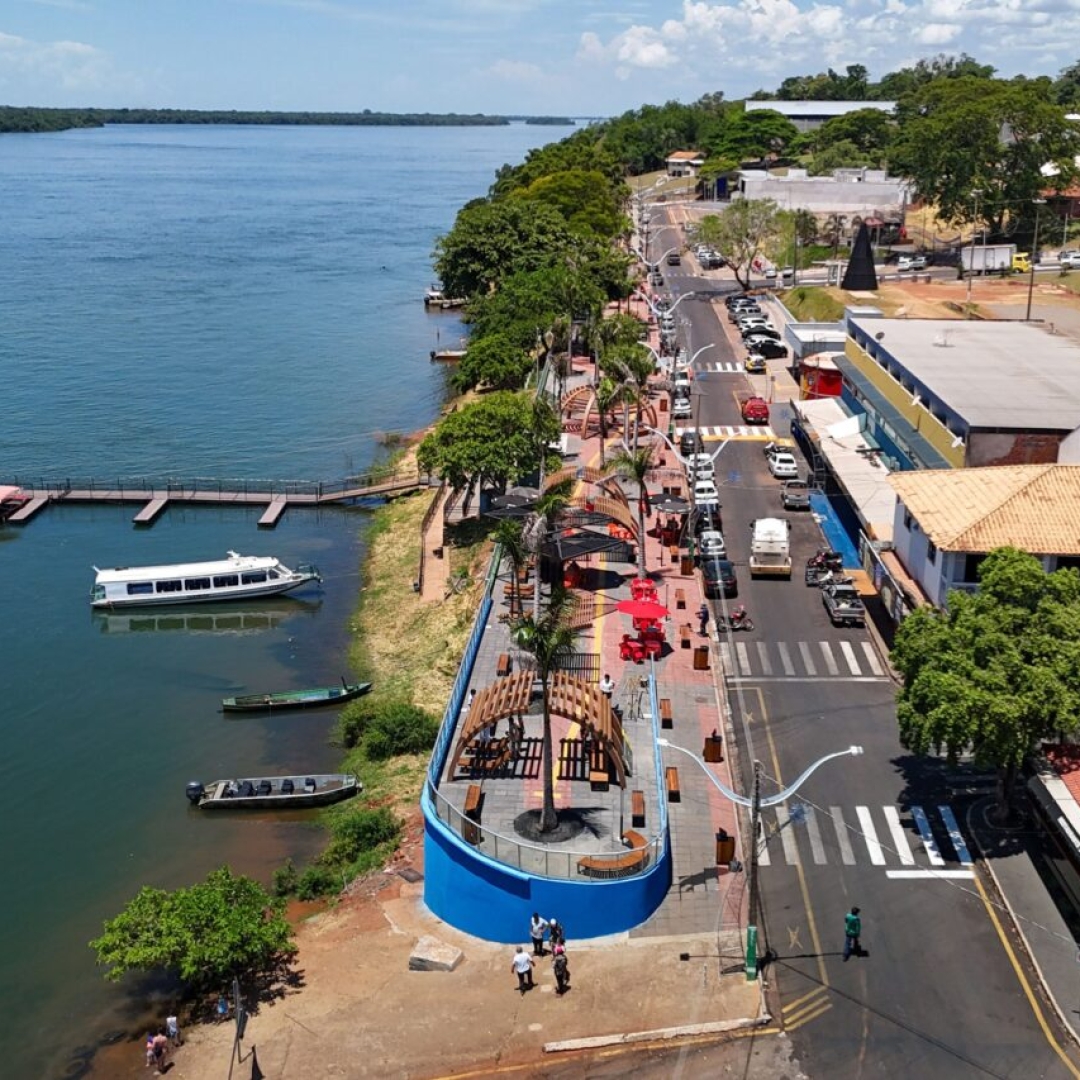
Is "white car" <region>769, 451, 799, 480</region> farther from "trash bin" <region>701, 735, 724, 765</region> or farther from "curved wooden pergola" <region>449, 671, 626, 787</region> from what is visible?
"curved wooden pergola" <region>449, 671, 626, 787</region>

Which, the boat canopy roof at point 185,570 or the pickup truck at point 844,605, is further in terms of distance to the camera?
the boat canopy roof at point 185,570

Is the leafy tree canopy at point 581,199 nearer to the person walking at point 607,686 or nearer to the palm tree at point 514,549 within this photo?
the palm tree at point 514,549

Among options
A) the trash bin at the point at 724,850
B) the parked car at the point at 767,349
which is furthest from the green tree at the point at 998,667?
the parked car at the point at 767,349

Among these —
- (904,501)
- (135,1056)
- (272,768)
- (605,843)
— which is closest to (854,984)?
(605,843)

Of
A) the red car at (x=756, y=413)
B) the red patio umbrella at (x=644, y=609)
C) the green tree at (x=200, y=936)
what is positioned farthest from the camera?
the red car at (x=756, y=413)

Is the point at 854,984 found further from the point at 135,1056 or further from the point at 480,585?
the point at 480,585

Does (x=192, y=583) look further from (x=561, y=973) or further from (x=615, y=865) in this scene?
(x=561, y=973)
